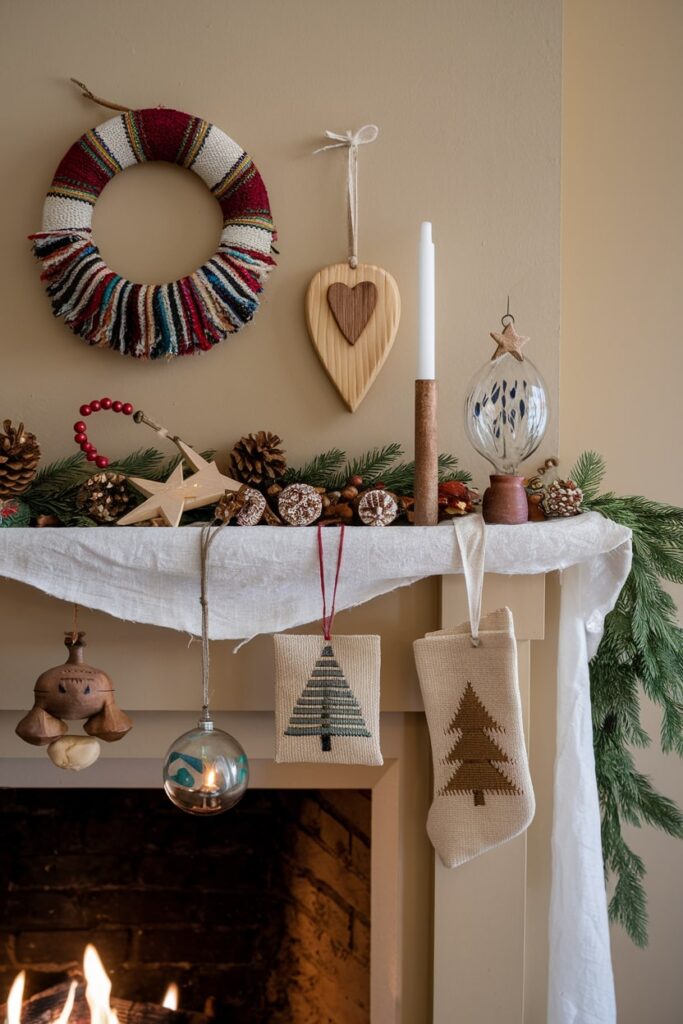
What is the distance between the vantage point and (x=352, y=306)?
1.14m

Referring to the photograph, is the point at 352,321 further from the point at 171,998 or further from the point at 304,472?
the point at 171,998

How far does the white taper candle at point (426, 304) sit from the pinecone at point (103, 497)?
0.38m

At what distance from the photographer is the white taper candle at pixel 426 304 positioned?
1.01m

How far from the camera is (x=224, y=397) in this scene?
1.17 meters

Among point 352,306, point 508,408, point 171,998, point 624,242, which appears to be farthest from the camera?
point 171,998

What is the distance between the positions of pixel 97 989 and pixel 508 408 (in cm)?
107

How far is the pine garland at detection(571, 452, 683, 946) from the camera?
1.10 metres

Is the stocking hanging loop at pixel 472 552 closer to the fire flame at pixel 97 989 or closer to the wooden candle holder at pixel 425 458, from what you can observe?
the wooden candle holder at pixel 425 458

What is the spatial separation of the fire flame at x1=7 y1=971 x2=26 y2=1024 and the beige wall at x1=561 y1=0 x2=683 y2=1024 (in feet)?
2.92

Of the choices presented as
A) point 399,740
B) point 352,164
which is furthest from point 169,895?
point 352,164

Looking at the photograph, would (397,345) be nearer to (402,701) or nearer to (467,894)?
(402,701)

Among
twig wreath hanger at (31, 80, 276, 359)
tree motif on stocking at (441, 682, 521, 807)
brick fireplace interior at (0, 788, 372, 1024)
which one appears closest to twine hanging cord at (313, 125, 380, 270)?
twig wreath hanger at (31, 80, 276, 359)

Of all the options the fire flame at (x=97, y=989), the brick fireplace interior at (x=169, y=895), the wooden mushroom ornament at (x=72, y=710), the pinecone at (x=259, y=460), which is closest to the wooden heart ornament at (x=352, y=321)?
the pinecone at (x=259, y=460)

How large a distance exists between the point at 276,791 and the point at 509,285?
84 centimetres
